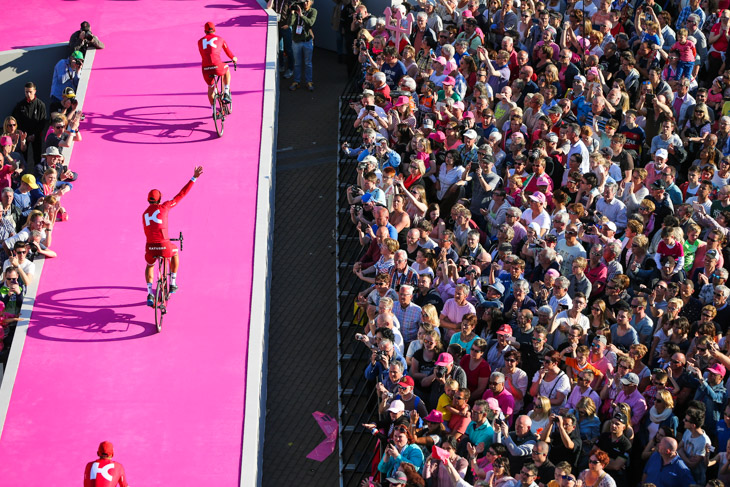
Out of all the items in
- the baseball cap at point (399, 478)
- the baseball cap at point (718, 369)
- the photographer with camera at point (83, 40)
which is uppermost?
the photographer with camera at point (83, 40)

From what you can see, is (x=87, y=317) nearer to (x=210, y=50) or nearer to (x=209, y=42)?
(x=210, y=50)

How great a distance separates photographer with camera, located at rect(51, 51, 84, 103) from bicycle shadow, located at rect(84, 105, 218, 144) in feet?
4.78

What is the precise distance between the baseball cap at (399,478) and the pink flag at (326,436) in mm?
2758

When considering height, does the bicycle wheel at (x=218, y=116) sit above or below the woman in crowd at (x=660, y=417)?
above

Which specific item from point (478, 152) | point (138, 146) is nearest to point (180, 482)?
point (478, 152)

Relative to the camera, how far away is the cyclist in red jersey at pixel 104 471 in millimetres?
11453

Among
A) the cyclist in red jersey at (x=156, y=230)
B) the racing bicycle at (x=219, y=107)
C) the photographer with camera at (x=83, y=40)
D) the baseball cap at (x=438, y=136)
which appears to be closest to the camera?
the cyclist in red jersey at (x=156, y=230)

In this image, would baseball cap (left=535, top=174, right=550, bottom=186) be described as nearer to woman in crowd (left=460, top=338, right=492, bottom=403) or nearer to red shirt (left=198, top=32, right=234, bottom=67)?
woman in crowd (left=460, top=338, right=492, bottom=403)

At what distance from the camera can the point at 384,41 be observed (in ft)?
64.6

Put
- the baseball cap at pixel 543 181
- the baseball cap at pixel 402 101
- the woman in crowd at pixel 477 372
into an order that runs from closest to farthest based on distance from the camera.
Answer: the woman in crowd at pixel 477 372 → the baseball cap at pixel 543 181 → the baseball cap at pixel 402 101

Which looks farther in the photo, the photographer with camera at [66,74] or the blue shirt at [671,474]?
the photographer with camera at [66,74]

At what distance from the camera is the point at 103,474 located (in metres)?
11.5

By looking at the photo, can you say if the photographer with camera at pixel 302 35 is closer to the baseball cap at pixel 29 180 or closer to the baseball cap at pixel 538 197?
the baseball cap at pixel 29 180

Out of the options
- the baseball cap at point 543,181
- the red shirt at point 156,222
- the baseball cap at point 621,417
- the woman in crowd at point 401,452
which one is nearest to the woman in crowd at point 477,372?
the woman in crowd at point 401,452
